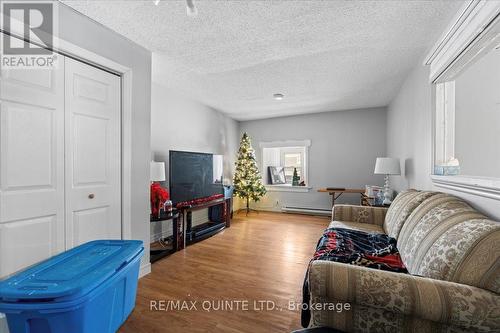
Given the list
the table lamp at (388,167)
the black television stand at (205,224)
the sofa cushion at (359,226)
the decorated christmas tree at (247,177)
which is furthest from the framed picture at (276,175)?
the sofa cushion at (359,226)

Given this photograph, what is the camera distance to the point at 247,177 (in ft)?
17.0

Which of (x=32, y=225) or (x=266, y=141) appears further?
(x=266, y=141)

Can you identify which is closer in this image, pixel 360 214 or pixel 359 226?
pixel 359 226

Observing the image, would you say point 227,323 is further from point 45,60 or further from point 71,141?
point 45,60

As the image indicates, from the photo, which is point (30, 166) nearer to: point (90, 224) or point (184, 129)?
point (90, 224)

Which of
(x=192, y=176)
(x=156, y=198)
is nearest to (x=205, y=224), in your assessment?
(x=192, y=176)

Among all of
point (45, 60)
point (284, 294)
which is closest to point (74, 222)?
point (45, 60)

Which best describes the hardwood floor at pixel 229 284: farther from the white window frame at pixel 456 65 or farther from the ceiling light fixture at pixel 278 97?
the ceiling light fixture at pixel 278 97

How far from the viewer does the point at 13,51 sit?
1.51 m

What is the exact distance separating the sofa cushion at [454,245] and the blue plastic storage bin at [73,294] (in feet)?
6.14

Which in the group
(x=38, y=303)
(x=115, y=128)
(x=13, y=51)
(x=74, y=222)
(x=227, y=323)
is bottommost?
(x=227, y=323)

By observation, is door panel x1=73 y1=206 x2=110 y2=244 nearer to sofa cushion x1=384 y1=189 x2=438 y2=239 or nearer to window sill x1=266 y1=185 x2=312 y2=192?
sofa cushion x1=384 y1=189 x2=438 y2=239

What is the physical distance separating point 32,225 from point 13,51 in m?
1.25

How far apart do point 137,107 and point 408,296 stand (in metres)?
2.66
